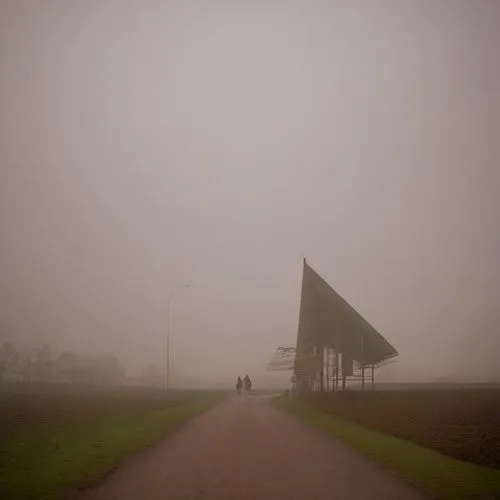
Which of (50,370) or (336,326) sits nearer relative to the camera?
(336,326)

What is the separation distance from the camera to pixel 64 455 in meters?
13.1

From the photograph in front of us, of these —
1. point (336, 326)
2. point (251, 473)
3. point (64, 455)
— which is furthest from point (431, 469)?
point (336, 326)

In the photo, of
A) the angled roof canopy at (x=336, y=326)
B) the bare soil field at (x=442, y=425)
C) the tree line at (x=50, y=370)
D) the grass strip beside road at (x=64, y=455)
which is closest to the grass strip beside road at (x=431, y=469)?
the bare soil field at (x=442, y=425)

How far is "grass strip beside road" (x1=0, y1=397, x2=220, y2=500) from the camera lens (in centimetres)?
955

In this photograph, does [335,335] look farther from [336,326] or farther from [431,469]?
[431,469]

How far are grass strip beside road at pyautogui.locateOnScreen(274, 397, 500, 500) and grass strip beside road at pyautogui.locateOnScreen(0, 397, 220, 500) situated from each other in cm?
721

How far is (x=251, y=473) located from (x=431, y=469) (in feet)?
14.3

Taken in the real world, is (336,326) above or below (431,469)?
above

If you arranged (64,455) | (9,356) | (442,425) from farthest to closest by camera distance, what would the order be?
(9,356) < (442,425) < (64,455)

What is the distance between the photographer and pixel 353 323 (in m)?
36.5

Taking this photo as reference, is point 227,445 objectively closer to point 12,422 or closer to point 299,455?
point 299,455

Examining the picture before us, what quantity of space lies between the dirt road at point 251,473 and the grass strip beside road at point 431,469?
19.8 inches

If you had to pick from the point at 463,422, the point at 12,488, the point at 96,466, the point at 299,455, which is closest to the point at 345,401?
the point at 463,422

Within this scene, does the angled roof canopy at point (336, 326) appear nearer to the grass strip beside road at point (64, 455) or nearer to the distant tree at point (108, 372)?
the grass strip beside road at point (64, 455)
